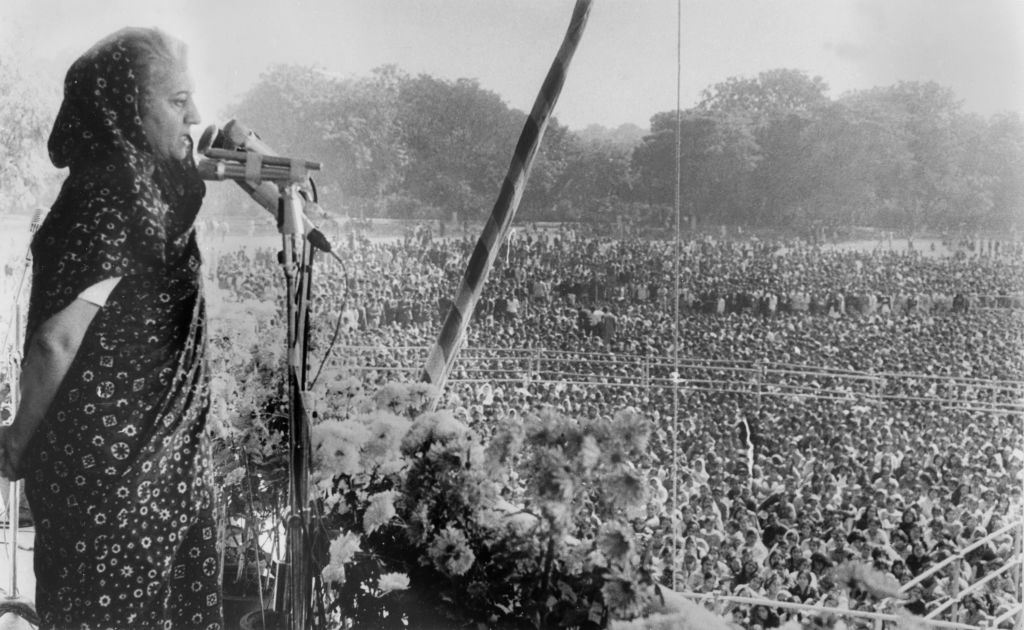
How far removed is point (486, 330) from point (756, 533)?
5.04ft

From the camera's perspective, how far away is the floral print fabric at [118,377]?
2.77 m

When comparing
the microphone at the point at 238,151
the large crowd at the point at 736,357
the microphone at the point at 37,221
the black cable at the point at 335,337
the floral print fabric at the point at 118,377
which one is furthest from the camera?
the large crowd at the point at 736,357

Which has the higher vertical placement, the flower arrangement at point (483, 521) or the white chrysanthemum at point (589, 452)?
the white chrysanthemum at point (589, 452)

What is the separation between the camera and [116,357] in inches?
111

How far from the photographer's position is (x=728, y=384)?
380 cm

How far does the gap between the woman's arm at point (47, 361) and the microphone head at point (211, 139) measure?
0.61 m

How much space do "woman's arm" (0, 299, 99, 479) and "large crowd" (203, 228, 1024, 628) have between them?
24.6 inches

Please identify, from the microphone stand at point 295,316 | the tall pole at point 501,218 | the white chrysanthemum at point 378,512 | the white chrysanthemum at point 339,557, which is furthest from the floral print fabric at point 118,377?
the tall pole at point 501,218

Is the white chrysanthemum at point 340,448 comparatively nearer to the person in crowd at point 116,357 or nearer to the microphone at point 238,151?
Result: the person in crowd at point 116,357

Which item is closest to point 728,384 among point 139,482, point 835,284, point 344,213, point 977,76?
point 835,284

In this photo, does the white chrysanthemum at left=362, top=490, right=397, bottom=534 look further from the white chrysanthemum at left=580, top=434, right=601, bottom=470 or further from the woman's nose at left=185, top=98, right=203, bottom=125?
the woman's nose at left=185, top=98, right=203, bottom=125

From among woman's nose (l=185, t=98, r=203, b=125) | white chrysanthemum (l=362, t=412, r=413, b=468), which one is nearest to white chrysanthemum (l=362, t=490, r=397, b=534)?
white chrysanthemum (l=362, t=412, r=413, b=468)

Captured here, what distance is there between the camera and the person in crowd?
2.76m

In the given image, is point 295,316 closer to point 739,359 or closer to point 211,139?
point 211,139
